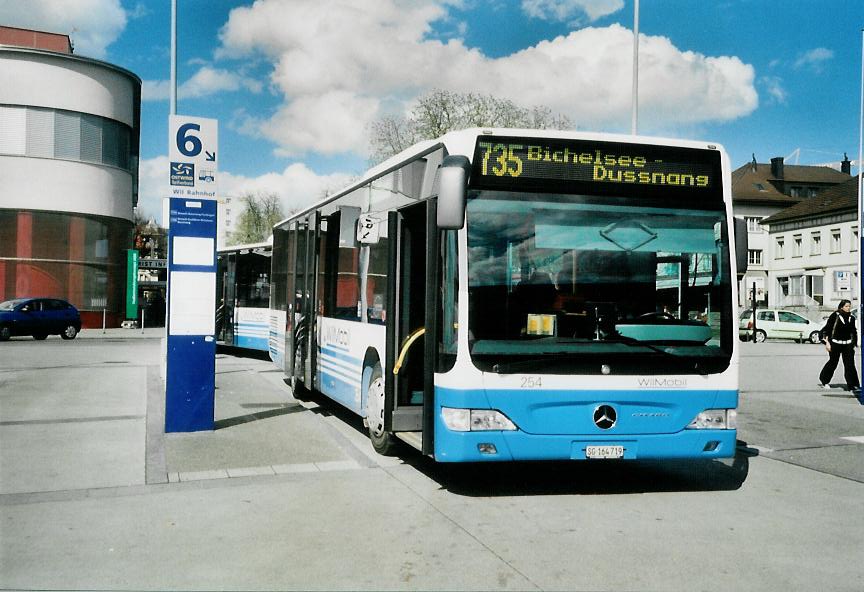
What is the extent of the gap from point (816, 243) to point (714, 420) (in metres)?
63.4

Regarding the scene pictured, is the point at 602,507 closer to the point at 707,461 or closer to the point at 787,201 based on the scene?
the point at 707,461

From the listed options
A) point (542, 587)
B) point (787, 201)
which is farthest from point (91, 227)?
point (787, 201)

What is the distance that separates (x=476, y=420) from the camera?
6.74m

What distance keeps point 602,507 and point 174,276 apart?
5.79 meters

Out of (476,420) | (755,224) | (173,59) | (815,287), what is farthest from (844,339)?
(755,224)

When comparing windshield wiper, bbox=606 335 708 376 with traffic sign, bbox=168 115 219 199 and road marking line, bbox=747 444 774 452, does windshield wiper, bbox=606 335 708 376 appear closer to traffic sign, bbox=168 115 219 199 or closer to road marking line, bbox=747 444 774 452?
road marking line, bbox=747 444 774 452

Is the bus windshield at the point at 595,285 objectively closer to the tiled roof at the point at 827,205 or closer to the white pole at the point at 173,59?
the white pole at the point at 173,59

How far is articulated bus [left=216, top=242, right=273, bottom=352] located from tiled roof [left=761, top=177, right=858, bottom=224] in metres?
48.5

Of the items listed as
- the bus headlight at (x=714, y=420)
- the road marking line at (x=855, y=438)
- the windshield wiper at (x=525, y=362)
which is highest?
the windshield wiper at (x=525, y=362)

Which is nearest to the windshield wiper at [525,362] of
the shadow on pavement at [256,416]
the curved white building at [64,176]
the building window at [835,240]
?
the shadow on pavement at [256,416]

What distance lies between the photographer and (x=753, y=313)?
3941 cm

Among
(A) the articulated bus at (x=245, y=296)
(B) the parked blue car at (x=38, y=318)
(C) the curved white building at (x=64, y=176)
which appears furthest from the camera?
(C) the curved white building at (x=64, y=176)

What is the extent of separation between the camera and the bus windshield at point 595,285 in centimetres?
680

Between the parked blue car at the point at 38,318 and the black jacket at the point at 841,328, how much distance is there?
1083 inches
